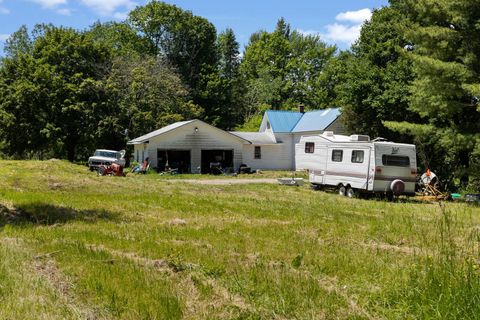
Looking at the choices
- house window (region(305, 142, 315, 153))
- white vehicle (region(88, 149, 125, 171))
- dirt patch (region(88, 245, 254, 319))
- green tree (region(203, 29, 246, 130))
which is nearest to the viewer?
dirt patch (region(88, 245, 254, 319))

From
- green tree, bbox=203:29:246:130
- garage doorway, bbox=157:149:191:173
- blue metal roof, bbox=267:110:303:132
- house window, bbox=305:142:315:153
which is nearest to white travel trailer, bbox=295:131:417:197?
house window, bbox=305:142:315:153

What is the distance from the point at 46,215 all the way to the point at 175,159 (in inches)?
1148

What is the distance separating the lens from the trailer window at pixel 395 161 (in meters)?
21.6

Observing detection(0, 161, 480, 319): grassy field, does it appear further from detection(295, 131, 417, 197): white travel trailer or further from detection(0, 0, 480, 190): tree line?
detection(0, 0, 480, 190): tree line

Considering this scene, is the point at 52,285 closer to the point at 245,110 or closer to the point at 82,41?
the point at 82,41

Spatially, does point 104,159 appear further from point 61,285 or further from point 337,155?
point 61,285

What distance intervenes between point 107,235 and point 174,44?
188ft

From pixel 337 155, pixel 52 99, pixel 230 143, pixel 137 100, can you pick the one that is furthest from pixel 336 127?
pixel 52 99

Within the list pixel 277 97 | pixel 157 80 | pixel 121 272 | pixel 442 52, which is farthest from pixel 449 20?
pixel 277 97

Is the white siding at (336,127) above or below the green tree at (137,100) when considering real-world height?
below

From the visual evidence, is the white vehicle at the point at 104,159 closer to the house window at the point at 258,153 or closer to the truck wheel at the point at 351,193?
the house window at the point at 258,153

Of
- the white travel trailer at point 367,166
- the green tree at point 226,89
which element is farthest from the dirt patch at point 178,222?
the green tree at point 226,89

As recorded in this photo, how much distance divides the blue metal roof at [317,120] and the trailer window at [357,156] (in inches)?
789

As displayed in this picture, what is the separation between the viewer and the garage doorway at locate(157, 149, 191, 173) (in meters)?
40.2
